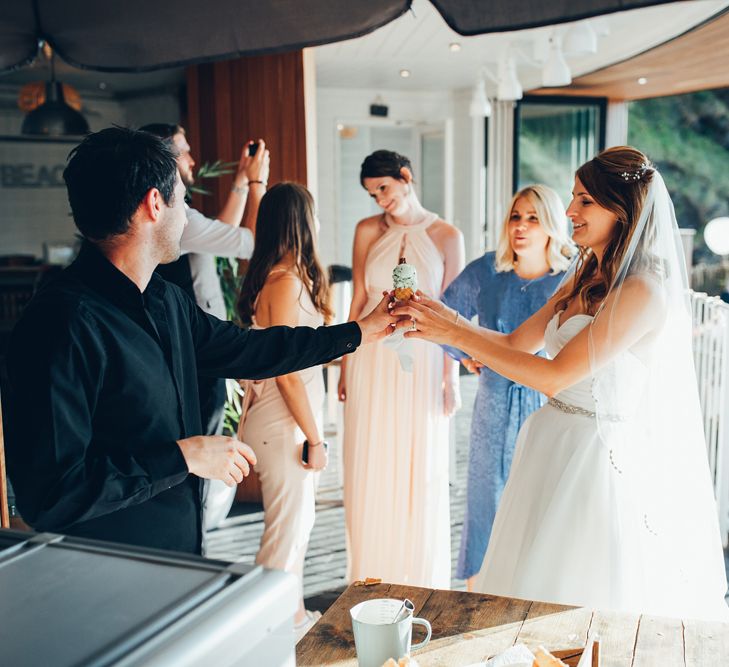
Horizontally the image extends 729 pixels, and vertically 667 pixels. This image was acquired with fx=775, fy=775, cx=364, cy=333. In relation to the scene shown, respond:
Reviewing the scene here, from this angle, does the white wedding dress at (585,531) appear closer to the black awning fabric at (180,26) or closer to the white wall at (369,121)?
the black awning fabric at (180,26)

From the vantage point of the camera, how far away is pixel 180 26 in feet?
5.88

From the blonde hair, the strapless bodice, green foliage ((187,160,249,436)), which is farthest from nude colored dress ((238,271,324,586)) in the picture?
green foliage ((187,160,249,436))

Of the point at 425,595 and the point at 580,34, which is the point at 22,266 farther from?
the point at 425,595

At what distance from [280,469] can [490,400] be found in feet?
2.68

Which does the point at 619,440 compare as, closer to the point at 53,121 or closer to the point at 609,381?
the point at 609,381

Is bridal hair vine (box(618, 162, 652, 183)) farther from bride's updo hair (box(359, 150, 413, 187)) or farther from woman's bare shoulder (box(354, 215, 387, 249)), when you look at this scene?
woman's bare shoulder (box(354, 215, 387, 249))

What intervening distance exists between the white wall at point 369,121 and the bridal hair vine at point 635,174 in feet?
23.5

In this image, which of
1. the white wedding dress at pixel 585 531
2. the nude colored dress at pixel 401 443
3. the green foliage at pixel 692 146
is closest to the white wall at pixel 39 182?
the nude colored dress at pixel 401 443

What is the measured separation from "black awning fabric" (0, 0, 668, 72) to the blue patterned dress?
1.41 meters

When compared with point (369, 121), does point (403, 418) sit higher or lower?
lower

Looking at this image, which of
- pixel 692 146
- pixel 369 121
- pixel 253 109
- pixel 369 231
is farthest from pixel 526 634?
pixel 692 146

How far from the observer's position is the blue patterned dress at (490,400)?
2.83 m

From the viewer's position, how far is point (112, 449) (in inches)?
55.2

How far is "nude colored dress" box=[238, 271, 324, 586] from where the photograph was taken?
8.56 ft
